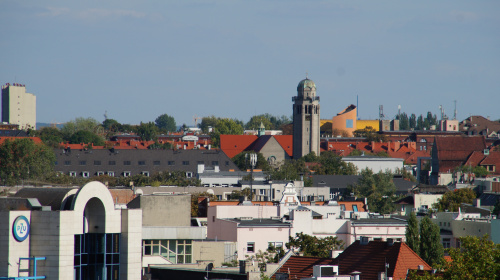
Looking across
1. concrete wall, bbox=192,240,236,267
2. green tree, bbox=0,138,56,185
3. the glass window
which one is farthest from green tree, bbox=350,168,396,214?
concrete wall, bbox=192,240,236,267

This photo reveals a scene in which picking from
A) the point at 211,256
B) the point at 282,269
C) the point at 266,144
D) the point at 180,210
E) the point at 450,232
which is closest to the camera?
the point at 282,269

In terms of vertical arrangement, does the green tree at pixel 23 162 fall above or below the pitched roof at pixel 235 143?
below

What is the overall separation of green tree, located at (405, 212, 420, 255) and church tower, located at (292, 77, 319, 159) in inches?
4643

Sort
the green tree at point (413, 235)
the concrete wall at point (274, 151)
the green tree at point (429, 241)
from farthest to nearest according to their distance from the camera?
1. the concrete wall at point (274, 151)
2. the green tree at point (413, 235)
3. the green tree at point (429, 241)

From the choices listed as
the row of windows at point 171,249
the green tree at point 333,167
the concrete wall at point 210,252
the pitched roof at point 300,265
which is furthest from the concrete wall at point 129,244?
the green tree at point 333,167

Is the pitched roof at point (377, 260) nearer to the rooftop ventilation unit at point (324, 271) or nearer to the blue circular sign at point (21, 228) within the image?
the rooftop ventilation unit at point (324, 271)

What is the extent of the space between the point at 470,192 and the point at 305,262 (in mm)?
52188

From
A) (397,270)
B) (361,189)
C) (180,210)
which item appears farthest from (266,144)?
(397,270)

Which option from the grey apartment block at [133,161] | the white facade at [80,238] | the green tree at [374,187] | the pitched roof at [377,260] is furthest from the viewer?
the grey apartment block at [133,161]

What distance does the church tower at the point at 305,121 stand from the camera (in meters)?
176

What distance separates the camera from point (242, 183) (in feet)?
366

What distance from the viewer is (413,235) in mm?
55312

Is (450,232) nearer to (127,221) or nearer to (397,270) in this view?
(397,270)

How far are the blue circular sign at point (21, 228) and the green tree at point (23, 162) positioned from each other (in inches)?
3660
